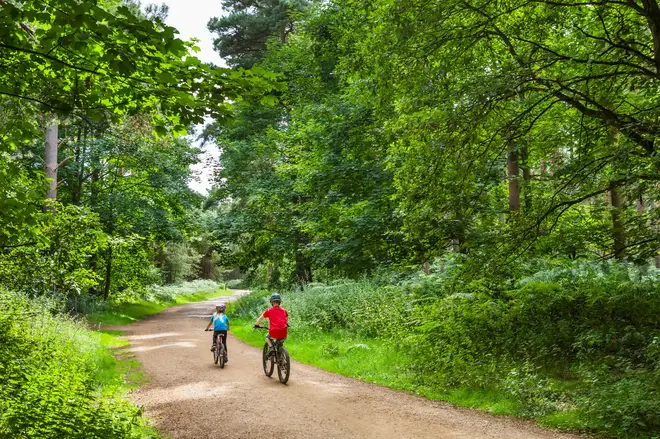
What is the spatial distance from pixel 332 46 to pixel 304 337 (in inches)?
524

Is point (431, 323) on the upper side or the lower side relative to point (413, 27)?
lower

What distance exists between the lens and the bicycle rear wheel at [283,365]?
1008 cm

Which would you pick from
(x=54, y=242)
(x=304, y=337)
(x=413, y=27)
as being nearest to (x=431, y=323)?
(x=304, y=337)

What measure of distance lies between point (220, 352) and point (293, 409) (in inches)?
179

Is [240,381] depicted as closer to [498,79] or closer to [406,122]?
[406,122]

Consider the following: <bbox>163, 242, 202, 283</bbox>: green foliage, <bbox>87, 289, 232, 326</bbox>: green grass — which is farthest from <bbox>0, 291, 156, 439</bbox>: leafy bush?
<bbox>163, 242, 202, 283</bbox>: green foliage

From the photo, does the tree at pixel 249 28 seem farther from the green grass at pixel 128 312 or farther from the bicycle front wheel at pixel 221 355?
the bicycle front wheel at pixel 221 355

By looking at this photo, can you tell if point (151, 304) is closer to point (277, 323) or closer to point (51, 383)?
point (277, 323)

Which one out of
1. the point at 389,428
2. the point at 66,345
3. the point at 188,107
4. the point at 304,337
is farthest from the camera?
the point at 304,337

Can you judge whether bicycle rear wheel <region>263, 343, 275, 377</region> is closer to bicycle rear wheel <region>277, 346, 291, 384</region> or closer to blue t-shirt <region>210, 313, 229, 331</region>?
bicycle rear wheel <region>277, 346, 291, 384</region>

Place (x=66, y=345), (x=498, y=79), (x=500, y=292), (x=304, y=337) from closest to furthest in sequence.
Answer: (x=498, y=79)
(x=66, y=345)
(x=500, y=292)
(x=304, y=337)

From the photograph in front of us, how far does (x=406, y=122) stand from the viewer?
9133 mm

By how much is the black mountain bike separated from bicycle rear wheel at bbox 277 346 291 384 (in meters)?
2.35

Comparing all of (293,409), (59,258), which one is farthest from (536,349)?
(59,258)
